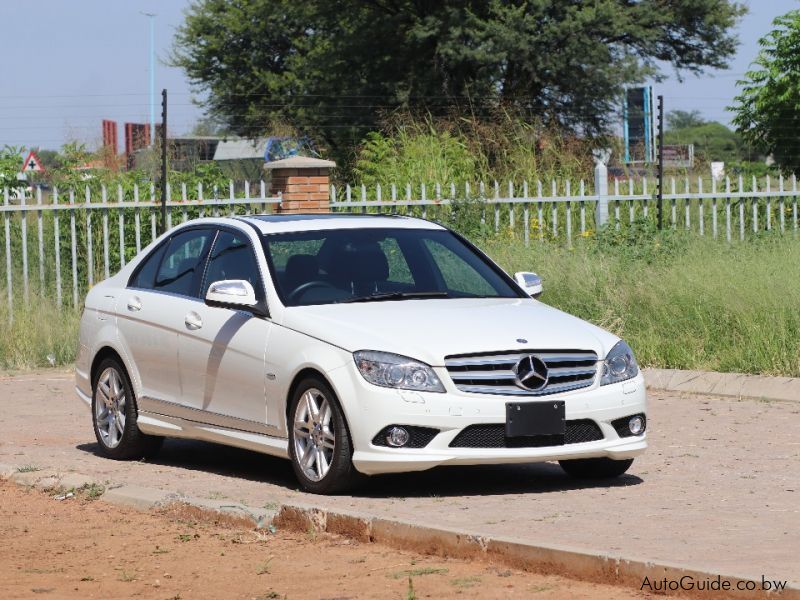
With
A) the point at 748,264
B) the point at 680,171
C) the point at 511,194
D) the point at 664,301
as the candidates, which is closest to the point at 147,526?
the point at 664,301

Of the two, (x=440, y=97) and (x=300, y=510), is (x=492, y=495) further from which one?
(x=440, y=97)

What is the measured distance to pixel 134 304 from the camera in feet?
31.5

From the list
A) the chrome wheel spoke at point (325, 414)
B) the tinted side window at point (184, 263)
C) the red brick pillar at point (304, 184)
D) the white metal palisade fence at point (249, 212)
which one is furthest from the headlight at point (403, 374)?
the red brick pillar at point (304, 184)

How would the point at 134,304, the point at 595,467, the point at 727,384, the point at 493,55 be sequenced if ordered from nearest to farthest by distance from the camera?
the point at 595,467 → the point at 134,304 → the point at 727,384 → the point at 493,55

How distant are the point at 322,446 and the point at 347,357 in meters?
0.54

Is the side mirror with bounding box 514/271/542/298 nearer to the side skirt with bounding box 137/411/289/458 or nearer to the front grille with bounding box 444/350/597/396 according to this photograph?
the front grille with bounding box 444/350/597/396

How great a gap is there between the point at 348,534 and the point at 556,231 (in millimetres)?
12845

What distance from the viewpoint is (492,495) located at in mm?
7910

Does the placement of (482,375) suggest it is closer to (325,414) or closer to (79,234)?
(325,414)

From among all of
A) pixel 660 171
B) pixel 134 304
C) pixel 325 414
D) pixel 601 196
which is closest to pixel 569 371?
pixel 325 414

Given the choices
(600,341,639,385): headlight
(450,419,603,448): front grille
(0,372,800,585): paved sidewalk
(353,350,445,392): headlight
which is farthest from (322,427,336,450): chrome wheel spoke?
(600,341,639,385): headlight

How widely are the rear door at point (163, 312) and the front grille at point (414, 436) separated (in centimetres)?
197

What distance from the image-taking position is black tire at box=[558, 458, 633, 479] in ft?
27.4

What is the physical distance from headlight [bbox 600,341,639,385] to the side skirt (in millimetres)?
1787
